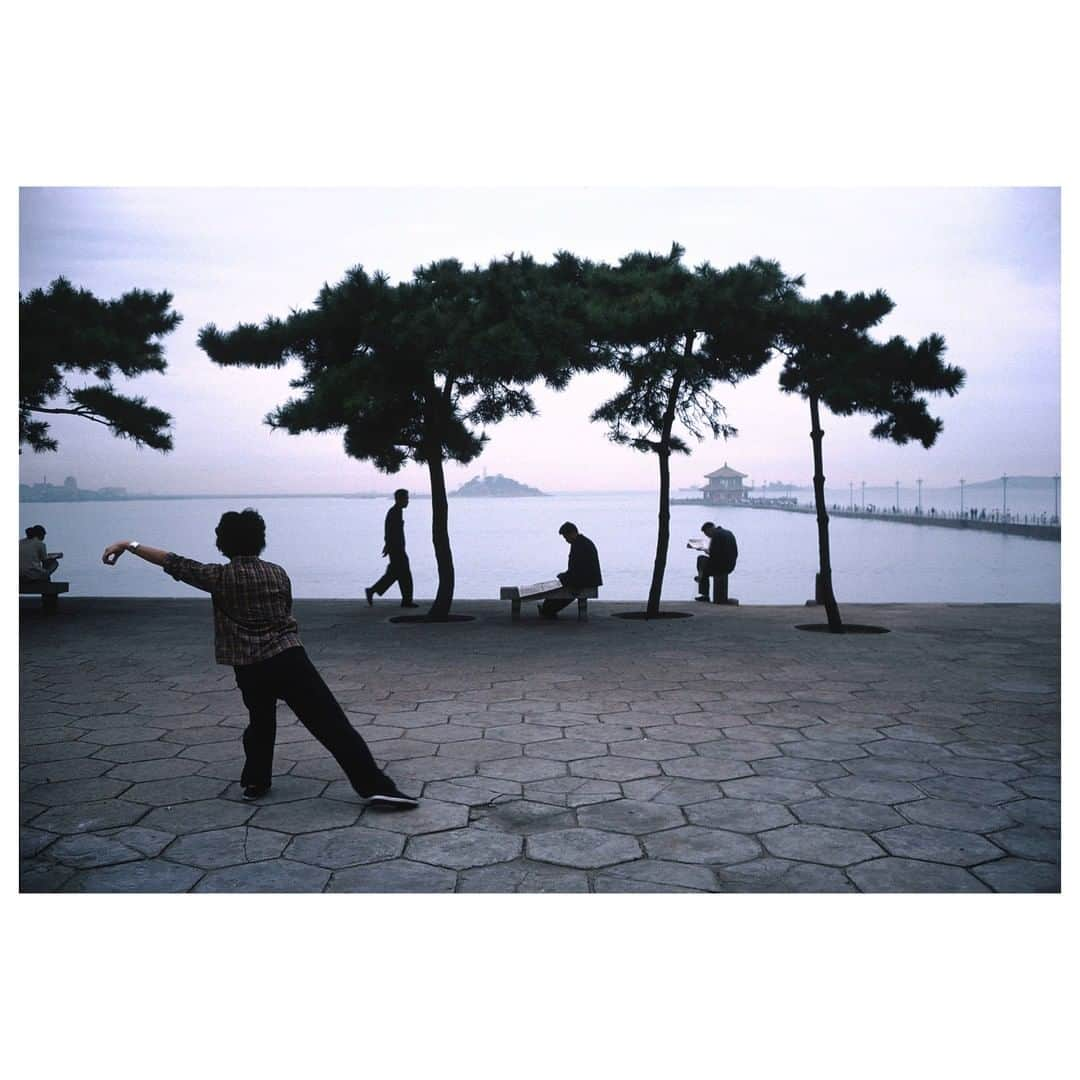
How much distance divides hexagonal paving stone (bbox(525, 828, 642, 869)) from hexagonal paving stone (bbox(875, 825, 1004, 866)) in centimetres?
109

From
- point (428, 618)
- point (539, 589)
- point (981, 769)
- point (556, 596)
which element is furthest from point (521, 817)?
point (539, 589)

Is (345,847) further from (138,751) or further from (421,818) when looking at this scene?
(138,751)

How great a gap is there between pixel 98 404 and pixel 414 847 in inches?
455

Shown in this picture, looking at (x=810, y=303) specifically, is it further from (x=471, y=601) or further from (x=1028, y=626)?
(x=471, y=601)

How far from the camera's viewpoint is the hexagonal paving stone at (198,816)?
4.00m

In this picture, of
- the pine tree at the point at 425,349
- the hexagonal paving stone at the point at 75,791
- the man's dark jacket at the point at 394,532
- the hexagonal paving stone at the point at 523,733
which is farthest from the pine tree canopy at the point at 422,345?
the hexagonal paving stone at the point at 75,791

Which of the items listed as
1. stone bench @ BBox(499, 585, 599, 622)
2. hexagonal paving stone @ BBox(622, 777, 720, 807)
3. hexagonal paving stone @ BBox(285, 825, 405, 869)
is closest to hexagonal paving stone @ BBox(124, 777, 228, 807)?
hexagonal paving stone @ BBox(285, 825, 405, 869)

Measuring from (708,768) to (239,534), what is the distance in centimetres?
275

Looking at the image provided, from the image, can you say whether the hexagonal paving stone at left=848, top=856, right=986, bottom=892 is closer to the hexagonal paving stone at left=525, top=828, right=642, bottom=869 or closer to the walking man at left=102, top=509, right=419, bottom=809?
the hexagonal paving stone at left=525, top=828, right=642, bottom=869

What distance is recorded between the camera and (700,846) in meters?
3.69

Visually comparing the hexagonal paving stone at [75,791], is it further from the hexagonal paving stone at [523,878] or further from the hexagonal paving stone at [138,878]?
the hexagonal paving stone at [523,878]

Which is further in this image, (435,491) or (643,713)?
(435,491)

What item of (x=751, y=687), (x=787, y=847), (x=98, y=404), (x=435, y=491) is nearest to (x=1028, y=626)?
(x=751, y=687)

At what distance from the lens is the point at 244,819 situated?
409cm
